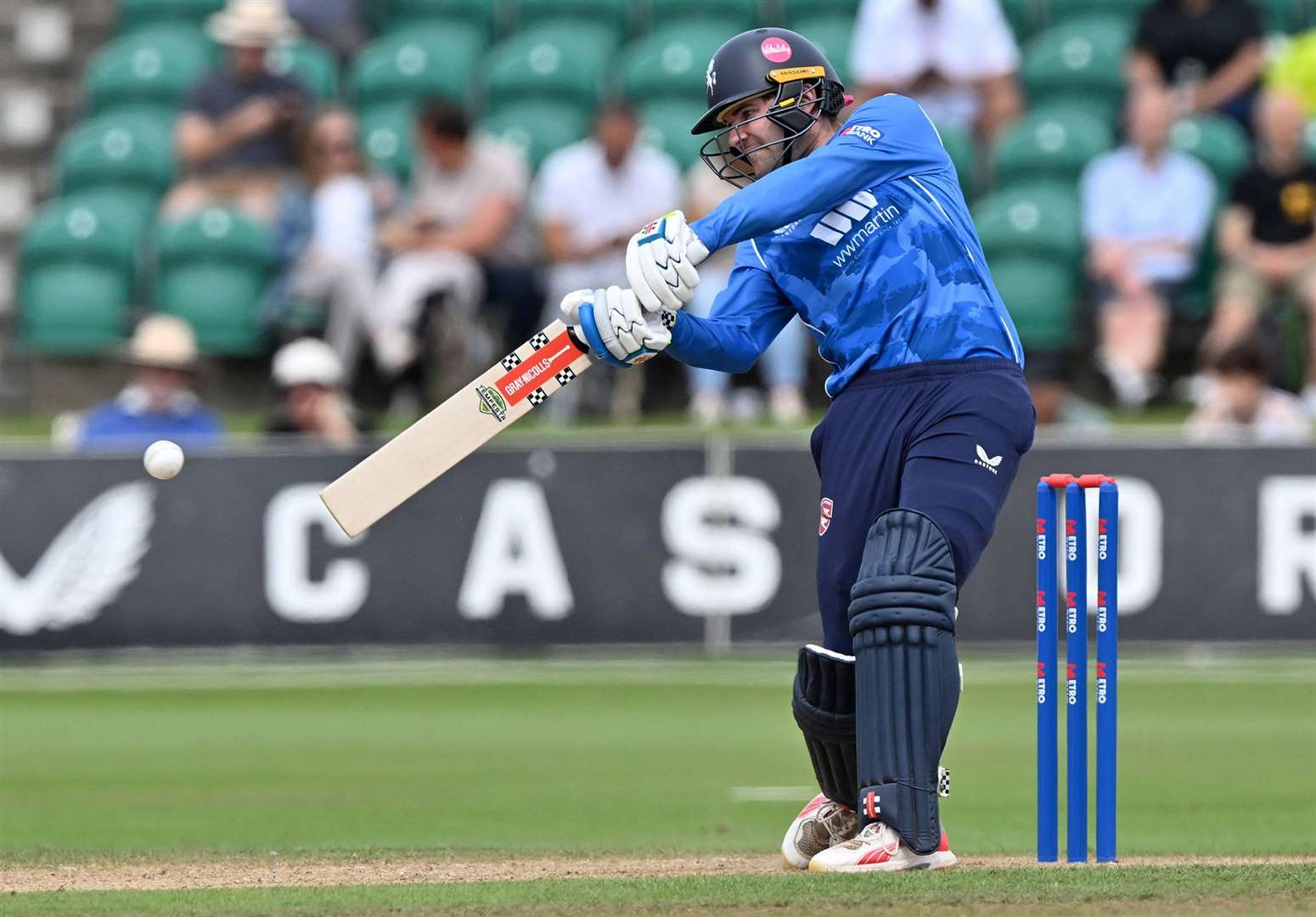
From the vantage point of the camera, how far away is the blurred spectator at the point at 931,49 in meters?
12.9

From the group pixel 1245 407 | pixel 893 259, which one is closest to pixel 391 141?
pixel 1245 407

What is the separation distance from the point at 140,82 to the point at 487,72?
2305 millimetres

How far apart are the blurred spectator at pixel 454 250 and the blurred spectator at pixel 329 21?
8.23 feet

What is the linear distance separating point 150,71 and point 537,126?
2.79 metres

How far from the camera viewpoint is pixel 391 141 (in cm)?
1396

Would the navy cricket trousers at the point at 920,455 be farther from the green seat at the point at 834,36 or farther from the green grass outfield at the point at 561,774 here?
the green seat at the point at 834,36

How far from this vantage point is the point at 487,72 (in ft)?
48.2

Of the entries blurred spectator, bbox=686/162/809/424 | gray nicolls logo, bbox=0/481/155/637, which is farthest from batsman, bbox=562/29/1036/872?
blurred spectator, bbox=686/162/809/424

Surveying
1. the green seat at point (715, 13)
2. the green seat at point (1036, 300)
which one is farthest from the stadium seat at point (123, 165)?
the green seat at point (1036, 300)

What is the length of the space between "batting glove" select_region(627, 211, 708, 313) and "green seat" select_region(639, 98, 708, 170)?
8.18 meters

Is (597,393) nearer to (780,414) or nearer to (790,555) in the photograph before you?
(780,414)

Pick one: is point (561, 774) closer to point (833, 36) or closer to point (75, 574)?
point (75, 574)

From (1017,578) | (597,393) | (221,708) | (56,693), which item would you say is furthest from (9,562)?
(1017,578)

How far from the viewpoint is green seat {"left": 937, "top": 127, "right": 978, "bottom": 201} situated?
42.8 ft
